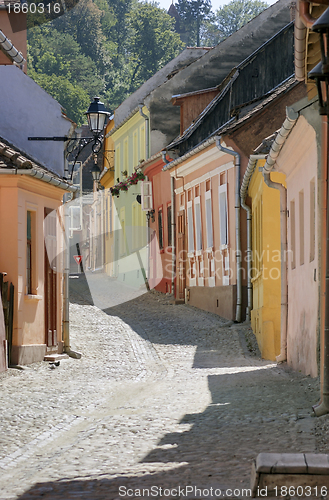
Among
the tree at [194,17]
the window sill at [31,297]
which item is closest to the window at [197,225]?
the window sill at [31,297]

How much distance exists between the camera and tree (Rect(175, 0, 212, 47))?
88.4m

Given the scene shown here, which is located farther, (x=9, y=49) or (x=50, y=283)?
(x=50, y=283)

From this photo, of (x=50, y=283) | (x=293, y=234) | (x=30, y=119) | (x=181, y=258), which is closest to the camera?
(x=293, y=234)

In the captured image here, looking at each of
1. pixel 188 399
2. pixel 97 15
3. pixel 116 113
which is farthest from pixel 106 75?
pixel 188 399

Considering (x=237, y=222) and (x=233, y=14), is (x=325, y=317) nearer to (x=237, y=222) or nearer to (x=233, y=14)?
(x=237, y=222)

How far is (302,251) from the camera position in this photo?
36.6ft

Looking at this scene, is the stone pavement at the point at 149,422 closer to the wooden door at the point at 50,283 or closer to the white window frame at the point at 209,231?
the wooden door at the point at 50,283

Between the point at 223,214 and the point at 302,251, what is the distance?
8688 mm

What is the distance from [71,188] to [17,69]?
308 cm

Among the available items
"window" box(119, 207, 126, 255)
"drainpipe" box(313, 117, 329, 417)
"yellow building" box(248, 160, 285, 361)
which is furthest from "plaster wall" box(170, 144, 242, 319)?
"drainpipe" box(313, 117, 329, 417)

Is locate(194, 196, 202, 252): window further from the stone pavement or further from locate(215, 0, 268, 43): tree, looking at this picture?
locate(215, 0, 268, 43): tree

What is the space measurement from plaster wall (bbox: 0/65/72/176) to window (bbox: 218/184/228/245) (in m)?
4.11

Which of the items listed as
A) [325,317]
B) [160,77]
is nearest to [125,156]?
[160,77]

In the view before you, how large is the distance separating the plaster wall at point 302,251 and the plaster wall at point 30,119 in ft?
20.9
